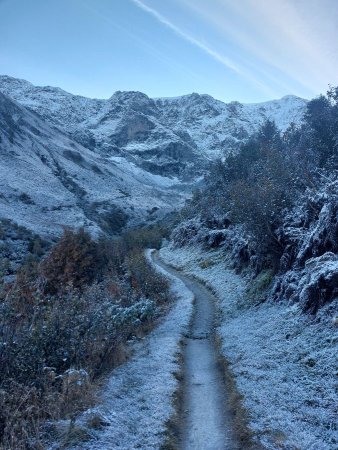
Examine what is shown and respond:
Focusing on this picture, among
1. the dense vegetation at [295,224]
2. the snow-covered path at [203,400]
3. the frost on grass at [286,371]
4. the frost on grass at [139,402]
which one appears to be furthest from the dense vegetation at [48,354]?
the dense vegetation at [295,224]

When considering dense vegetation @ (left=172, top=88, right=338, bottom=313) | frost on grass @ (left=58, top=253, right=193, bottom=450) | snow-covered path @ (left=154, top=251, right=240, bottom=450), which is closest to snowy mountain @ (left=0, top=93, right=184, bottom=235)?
dense vegetation @ (left=172, top=88, right=338, bottom=313)

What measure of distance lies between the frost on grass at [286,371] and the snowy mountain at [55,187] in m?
67.0

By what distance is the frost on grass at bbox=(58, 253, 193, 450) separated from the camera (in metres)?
8.93

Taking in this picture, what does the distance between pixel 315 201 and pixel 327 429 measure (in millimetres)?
15665

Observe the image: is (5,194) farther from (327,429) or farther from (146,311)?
(327,429)

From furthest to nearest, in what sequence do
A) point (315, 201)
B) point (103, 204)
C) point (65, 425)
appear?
point (103, 204), point (315, 201), point (65, 425)

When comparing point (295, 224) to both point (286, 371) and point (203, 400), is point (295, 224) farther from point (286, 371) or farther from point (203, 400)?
point (203, 400)

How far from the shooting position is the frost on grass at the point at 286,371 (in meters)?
9.08

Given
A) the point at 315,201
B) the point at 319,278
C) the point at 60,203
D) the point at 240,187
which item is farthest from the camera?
the point at 60,203

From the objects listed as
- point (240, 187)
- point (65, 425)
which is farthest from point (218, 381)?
point (240, 187)

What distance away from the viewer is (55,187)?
125m

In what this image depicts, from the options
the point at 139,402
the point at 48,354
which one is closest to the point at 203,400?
the point at 139,402

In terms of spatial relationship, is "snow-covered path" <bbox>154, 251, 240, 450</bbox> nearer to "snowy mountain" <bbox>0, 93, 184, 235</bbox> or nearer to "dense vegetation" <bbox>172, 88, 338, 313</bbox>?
"dense vegetation" <bbox>172, 88, 338, 313</bbox>

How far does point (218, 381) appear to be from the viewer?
13.8 m
